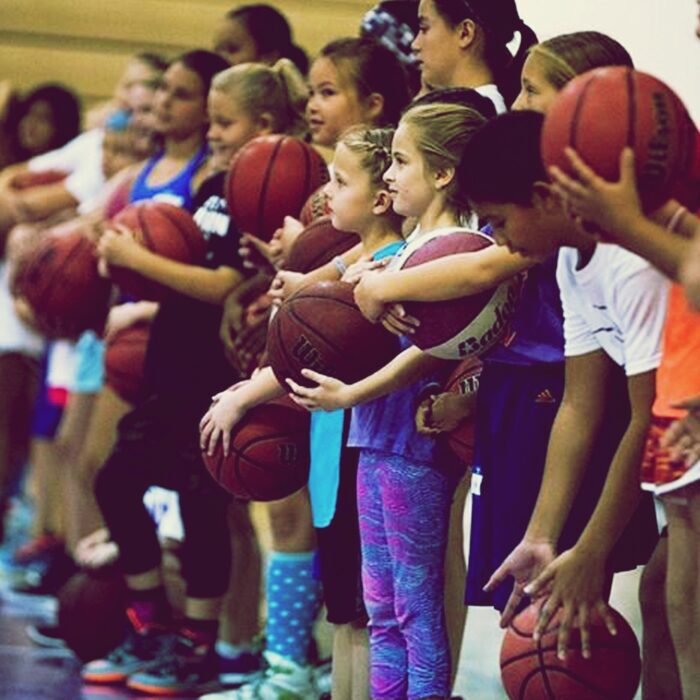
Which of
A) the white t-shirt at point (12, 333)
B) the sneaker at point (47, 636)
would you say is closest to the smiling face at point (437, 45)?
the sneaker at point (47, 636)

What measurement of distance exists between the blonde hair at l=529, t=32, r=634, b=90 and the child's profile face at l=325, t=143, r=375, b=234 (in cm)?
66

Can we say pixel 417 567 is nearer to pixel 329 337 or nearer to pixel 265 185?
pixel 329 337

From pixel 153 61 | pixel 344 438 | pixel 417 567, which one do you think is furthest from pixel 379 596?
pixel 153 61

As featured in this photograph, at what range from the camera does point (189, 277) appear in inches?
205

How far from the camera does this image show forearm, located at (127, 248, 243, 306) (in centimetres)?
520

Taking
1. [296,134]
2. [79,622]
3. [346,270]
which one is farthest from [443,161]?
[79,622]

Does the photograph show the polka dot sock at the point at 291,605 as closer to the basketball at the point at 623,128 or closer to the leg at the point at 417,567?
the leg at the point at 417,567

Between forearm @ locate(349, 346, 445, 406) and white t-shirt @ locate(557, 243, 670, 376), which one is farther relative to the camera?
forearm @ locate(349, 346, 445, 406)

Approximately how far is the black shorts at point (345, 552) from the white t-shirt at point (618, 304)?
951 millimetres

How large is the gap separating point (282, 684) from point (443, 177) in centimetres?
159

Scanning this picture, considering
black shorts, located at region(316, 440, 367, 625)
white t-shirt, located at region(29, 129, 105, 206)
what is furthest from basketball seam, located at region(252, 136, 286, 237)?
white t-shirt, located at region(29, 129, 105, 206)

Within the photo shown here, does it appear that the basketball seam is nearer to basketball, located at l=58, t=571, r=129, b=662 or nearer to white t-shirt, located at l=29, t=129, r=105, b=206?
basketball, located at l=58, t=571, r=129, b=662

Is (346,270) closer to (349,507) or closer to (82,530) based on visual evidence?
(349,507)

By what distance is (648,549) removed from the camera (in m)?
3.80
